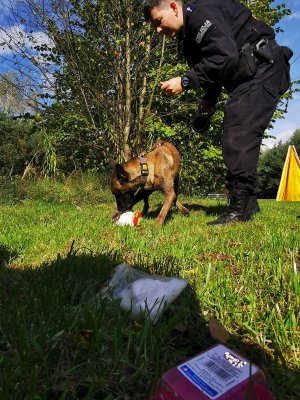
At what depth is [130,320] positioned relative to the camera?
146 centimetres

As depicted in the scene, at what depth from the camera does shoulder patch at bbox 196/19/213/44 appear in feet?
12.0

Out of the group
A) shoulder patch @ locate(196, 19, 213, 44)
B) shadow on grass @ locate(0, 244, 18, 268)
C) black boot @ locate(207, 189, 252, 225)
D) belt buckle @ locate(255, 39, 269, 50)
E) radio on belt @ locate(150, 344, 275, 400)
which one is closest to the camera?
radio on belt @ locate(150, 344, 275, 400)

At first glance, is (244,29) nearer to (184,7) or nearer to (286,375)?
(184,7)

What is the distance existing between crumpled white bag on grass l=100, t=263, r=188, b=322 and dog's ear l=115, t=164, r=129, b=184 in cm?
322

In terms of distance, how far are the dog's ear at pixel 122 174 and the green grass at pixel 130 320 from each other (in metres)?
2.21

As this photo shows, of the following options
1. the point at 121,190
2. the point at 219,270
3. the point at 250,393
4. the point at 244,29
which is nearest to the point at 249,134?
the point at 244,29

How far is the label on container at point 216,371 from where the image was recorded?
0.88 metres

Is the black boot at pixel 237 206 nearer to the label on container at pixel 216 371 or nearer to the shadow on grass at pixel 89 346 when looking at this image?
the shadow on grass at pixel 89 346

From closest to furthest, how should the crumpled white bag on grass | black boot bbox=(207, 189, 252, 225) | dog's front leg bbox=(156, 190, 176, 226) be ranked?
the crumpled white bag on grass → black boot bbox=(207, 189, 252, 225) → dog's front leg bbox=(156, 190, 176, 226)

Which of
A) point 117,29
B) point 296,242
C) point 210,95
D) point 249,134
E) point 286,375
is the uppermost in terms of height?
point 117,29

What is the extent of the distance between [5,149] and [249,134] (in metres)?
13.4

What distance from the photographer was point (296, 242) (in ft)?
9.37

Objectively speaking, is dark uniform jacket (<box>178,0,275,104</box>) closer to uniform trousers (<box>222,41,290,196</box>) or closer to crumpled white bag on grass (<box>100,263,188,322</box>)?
uniform trousers (<box>222,41,290,196</box>)

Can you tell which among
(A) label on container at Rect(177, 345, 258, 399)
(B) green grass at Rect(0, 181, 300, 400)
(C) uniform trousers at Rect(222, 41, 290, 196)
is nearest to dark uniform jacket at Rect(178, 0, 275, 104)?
(C) uniform trousers at Rect(222, 41, 290, 196)
